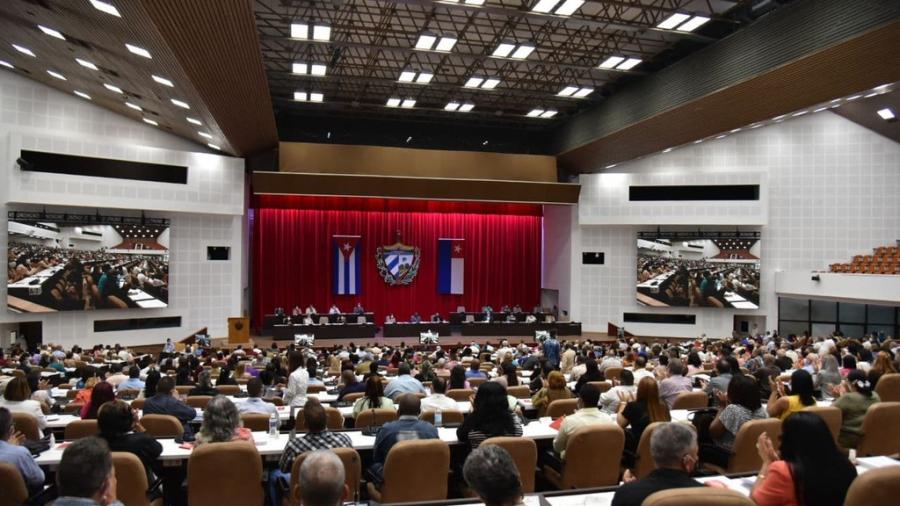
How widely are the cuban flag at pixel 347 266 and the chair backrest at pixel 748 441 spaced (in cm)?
2044

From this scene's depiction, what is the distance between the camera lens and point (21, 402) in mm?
5922

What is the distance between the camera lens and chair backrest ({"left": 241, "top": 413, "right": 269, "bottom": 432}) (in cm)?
587

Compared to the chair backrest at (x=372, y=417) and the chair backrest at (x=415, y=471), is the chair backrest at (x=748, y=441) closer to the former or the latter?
the chair backrest at (x=415, y=471)

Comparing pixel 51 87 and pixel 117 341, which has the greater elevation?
pixel 51 87

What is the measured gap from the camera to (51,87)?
692 inches

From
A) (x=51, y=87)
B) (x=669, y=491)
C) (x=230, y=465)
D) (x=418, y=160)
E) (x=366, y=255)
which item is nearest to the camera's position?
(x=669, y=491)

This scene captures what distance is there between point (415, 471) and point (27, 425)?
11.4 feet

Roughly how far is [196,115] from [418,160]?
8720mm

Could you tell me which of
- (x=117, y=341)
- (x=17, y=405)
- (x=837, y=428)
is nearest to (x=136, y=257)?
(x=117, y=341)

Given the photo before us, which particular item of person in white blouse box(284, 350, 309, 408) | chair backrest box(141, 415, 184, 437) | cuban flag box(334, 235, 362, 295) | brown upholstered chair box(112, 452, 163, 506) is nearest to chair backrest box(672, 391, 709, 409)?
person in white blouse box(284, 350, 309, 408)

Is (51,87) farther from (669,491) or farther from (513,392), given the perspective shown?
(669,491)

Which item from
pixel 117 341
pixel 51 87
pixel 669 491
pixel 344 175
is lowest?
pixel 117 341

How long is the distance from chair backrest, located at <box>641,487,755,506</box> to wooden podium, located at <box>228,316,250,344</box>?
1809 cm

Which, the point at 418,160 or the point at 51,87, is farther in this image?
the point at 418,160
